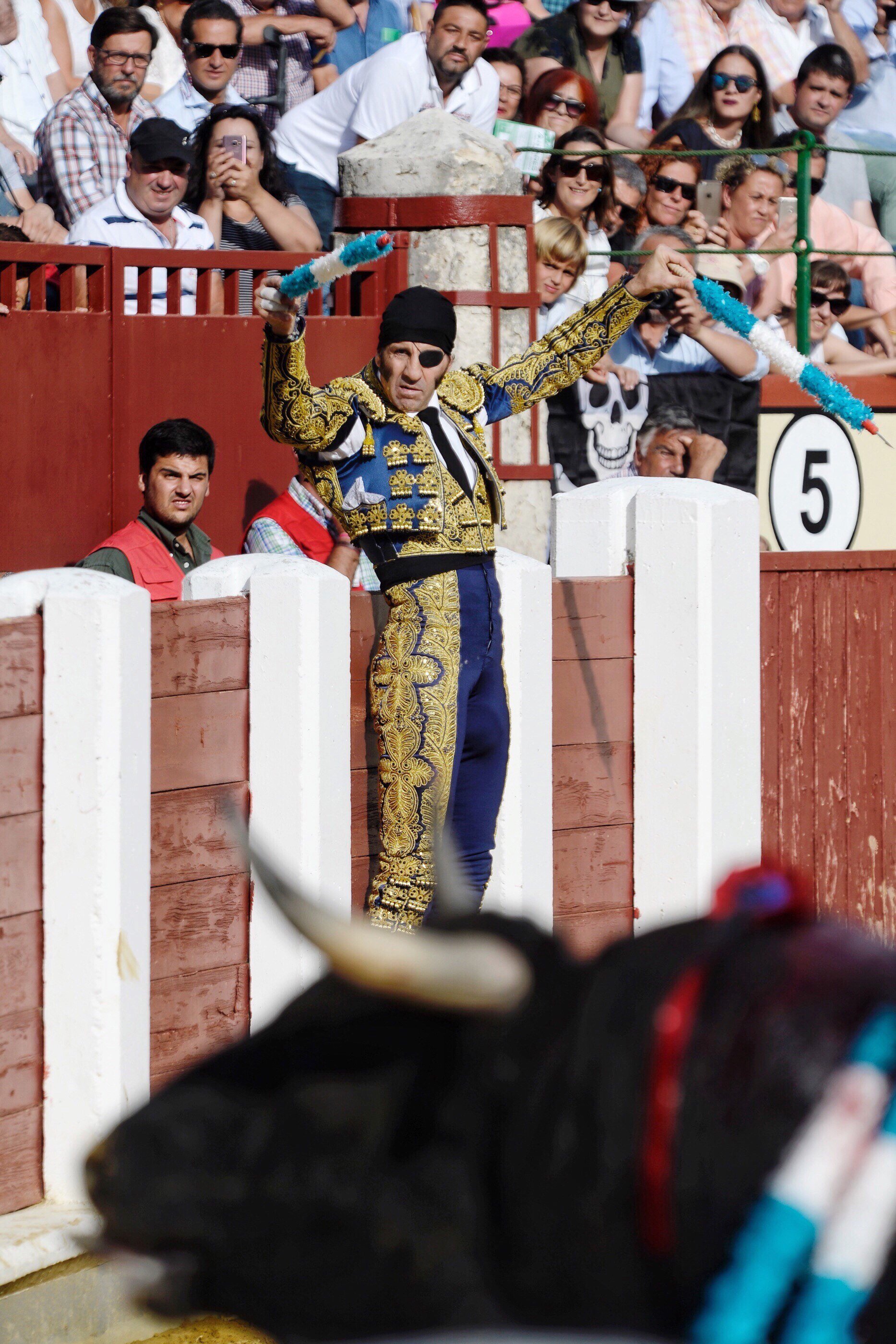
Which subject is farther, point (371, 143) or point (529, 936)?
point (371, 143)

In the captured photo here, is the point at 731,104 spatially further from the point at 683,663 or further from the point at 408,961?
→ the point at 408,961

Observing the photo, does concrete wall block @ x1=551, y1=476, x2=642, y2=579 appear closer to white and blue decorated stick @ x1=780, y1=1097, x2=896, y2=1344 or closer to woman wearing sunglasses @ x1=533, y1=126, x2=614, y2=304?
woman wearing sunglasses @ x1=533, y1=126, x2=614, y2=304

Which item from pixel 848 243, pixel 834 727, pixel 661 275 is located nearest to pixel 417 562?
pixel 661 275

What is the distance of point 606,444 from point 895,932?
1.99 metres

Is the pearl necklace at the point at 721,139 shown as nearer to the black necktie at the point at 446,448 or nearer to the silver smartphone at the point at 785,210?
the silver smartphone at the point at 785,210

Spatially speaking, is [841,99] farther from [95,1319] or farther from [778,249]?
[95,1319]

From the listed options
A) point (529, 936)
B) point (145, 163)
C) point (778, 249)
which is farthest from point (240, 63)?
point (529, 936)

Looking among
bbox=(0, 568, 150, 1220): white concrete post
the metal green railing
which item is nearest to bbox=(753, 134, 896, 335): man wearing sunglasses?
the metal green railing

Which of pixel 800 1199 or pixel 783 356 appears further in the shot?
pixel 783 356

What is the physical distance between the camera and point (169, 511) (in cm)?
467

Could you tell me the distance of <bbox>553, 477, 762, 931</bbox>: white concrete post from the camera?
16.9 ft

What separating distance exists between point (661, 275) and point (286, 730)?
1.43 metres

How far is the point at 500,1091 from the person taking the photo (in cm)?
92

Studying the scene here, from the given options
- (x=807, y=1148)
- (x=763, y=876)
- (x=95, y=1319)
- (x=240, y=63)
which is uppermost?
(x=240, y=63)
